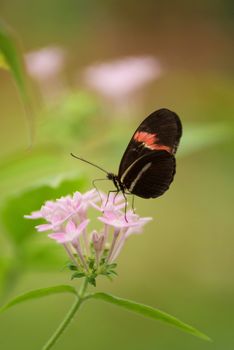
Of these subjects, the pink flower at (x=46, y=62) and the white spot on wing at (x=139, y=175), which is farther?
the pink flower at (x=46, y=62)

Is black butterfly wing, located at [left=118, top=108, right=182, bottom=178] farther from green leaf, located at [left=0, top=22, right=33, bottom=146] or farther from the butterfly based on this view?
A: green leaf, located at [left=0, top=22, right=33, bottom=146]

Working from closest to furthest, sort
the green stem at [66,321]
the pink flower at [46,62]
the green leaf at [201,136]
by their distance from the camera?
the green stem at [66,321] < the green leaf at [201,136] < the pink flower at [46,62]

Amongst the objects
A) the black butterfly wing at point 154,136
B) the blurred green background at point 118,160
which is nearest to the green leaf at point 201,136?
the blurred green background at point 118,160

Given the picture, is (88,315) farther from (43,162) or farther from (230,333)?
(43,162)

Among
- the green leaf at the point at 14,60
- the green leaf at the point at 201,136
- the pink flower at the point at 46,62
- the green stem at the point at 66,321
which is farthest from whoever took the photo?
the pink flower at the point at 46,62

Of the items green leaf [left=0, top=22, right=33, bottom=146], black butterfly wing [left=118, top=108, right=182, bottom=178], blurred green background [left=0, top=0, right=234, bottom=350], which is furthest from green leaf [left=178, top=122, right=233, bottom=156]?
green leaf [left=0, top=22, right=33, bottom=146]

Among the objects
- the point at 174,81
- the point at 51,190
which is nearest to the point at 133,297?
the point at 51,190

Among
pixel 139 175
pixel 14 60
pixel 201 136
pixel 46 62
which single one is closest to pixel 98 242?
pixel 139 175

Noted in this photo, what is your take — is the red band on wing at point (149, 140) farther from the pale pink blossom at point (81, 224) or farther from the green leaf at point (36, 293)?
the green leaf at point (36, 293)
